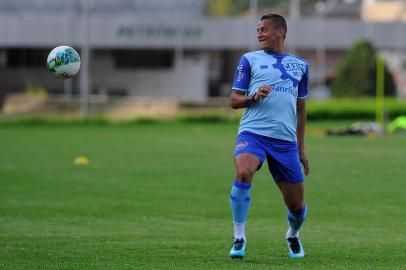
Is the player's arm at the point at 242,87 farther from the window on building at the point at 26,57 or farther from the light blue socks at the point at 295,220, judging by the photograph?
the window on building at the point at 26,57

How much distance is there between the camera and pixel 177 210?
15.1 metres

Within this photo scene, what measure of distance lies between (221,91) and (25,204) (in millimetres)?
53936

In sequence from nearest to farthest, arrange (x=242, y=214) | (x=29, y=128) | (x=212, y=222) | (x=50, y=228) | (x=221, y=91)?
(x=242, y=214)
(x=50, y=228)
(x=212, y=222)
(x=29, y=128)
(x=221, y=91)

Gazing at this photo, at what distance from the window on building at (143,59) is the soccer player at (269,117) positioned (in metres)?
53.8

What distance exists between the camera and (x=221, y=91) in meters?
69.1

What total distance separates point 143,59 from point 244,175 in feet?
181

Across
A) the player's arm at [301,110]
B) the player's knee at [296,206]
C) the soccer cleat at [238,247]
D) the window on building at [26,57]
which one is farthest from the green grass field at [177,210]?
the window on building at [26,57]

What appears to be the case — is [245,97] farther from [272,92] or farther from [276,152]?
[276,152]

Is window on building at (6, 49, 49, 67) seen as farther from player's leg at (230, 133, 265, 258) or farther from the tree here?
player's leg at (230, 133, 265, 258)

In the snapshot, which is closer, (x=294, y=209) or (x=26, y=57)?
(x=294, y=209)

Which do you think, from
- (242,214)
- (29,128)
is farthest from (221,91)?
(242,214)

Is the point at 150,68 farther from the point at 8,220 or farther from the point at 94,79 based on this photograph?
the point at 8,220

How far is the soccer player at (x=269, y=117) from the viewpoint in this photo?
378 inches

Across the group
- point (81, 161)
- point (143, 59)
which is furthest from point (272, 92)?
point (143, 59)
